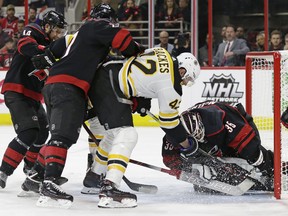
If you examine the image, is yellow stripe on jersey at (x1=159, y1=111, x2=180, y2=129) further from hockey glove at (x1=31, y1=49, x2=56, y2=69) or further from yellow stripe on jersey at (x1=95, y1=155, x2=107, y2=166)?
hockey glove at (x1=31, y1=49, x2=56, y2=69)

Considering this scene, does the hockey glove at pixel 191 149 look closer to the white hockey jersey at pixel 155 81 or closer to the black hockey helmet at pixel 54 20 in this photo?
the white hockey jersey at pixel 155 81

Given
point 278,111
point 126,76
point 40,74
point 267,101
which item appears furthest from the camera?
point 267,101

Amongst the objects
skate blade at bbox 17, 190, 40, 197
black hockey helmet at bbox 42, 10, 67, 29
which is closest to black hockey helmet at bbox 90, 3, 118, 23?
black hockey helmet at bbox 42, 10, 67, 29

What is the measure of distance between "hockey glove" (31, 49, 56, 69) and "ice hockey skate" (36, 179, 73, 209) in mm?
648

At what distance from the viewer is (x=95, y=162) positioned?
4059mm

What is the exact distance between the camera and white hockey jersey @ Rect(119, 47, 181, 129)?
3.60 m

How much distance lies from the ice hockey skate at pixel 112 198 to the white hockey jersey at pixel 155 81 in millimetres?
374

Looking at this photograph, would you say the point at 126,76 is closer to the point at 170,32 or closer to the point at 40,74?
the point at 40,74

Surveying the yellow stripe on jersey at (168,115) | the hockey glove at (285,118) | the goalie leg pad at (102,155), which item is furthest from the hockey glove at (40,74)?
the hockey glove at (285,118)

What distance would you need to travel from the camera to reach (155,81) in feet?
11.8

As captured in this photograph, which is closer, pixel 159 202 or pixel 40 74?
pixel 159 202

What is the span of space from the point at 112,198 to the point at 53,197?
27 cm

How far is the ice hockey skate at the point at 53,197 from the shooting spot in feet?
11.7

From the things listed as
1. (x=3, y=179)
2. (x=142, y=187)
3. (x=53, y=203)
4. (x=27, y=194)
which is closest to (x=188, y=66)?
(x=142, y=187)
